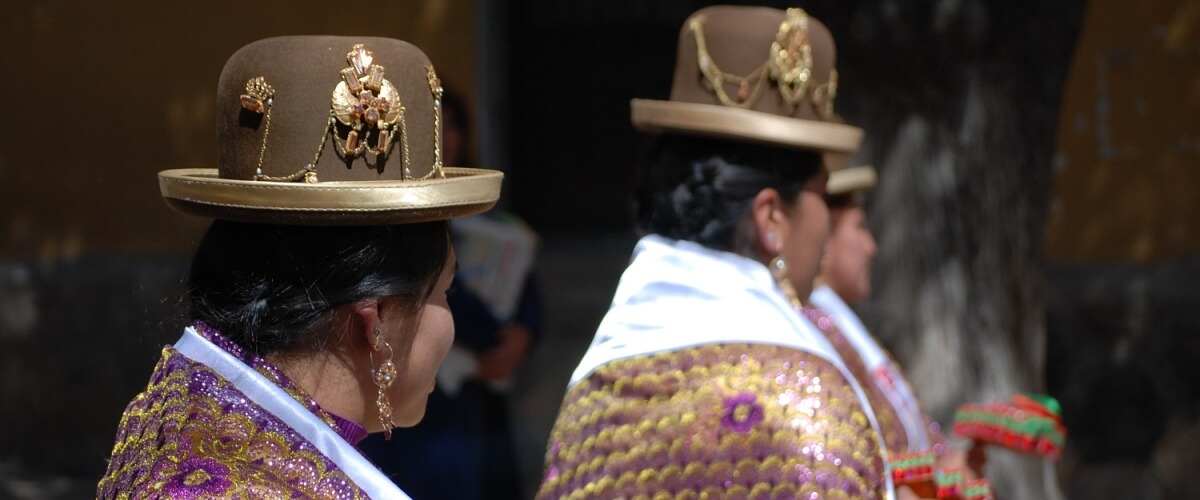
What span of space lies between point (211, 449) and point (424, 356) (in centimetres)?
34

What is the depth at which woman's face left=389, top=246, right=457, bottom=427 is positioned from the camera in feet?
6.20

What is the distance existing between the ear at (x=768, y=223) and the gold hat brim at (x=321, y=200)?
1078 millimetres

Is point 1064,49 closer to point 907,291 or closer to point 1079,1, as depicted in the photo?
point 1079,1

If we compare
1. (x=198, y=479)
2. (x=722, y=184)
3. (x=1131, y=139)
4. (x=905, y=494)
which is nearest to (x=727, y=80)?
(x=722, y=184)

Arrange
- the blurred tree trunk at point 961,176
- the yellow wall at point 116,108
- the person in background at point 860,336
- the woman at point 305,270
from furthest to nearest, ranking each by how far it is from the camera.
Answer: the yellow wall at point 116,108, the blurred tree trunk at point 961,176, the person in background at point 860,336, the woman at point 305,270

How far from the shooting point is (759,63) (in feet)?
9.36

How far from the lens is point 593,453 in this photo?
2.65 meters

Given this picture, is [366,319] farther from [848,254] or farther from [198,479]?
[848,254]

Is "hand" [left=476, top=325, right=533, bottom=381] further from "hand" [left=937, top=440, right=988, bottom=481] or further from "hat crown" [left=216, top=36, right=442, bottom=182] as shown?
"hat crown" [left=216, top=36, right=442, bottom=182]

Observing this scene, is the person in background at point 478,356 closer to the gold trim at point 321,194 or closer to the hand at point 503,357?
the hand at point 503,357

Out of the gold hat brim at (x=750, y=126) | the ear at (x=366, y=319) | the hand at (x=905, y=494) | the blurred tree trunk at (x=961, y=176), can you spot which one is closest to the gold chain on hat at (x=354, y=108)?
the ear at (x=366, y=319)

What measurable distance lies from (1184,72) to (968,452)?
475 cm

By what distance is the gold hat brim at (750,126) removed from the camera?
9.02 ft

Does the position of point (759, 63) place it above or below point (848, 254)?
above
